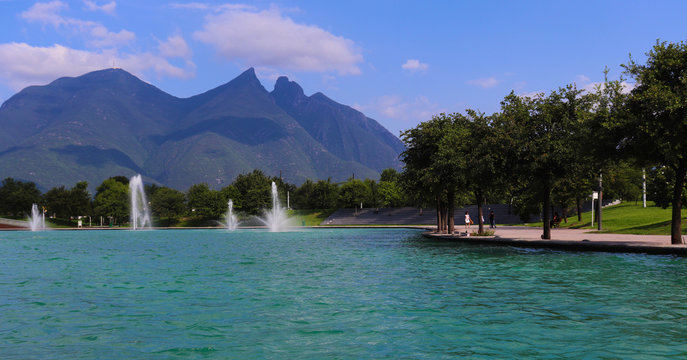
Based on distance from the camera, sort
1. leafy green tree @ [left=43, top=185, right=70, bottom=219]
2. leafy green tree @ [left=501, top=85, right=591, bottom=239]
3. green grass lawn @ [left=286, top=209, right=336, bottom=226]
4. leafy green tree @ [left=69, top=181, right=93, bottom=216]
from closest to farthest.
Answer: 1. leafy green tree @ [left=501, top=85, right=591, bottom=239]
2. green grass lawn @ [left=286, top=209, right=336, bottom=226]
3. leafy green tree @ [left=43, top=185, right=70, bottom=219]
4. leafy green tree @ [left=69, top=181, right=93, bottom=216]

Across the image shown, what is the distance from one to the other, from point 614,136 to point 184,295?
24914 mm

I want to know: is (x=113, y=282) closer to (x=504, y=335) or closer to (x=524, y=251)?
(x=504, y=335)

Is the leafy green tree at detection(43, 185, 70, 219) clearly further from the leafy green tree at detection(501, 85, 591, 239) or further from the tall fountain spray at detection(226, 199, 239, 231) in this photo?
the leafy green tree at detection(501, 85, 591, 239)

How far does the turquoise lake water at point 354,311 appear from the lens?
11695 mm

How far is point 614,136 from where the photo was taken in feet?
105

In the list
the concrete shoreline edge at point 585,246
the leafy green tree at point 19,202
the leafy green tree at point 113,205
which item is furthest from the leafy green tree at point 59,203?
the concrete shoreline edge at point 585,246

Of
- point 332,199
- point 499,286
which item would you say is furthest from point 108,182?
point 499,286

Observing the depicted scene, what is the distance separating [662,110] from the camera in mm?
29859

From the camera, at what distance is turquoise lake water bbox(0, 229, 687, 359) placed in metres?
11.7

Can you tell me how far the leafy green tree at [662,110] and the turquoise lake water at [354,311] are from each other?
5939 millimetres

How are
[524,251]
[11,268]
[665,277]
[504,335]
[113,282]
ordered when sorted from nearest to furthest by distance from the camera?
A: [504,335]
[665,277]
[113,282]
[11,268]
[524,251]

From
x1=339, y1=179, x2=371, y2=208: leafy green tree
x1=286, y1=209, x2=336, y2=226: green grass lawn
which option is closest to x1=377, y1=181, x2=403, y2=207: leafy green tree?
x1=339, y1=179, x2=371, y2=208: leafy green tree

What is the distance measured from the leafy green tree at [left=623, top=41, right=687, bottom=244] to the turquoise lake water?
5.94 meters

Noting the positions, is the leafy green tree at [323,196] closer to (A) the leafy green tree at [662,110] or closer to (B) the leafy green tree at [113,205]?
(B) the leafy green tree at [113,205]
